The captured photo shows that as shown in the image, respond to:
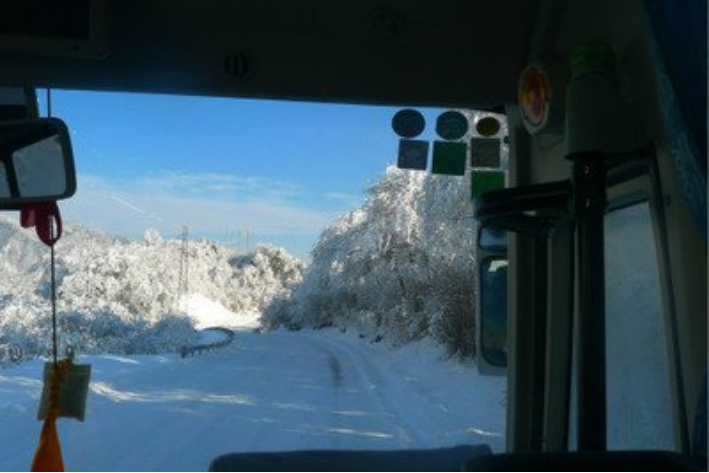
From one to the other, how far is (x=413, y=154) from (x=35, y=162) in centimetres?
151

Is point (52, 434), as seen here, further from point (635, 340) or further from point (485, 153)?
point (485, 153)

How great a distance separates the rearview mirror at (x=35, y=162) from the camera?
2.82 m

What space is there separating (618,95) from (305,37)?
1283 millimetres

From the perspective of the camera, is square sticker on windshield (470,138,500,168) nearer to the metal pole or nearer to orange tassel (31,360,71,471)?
the metal pole

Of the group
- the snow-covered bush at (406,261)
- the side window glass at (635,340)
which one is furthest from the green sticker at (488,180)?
the snow-covered bush at (406,261)

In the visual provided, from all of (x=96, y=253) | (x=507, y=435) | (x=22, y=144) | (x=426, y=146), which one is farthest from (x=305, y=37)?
(x=96, y=253)

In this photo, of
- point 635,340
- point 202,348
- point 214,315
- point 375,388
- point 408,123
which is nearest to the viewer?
point 635,340

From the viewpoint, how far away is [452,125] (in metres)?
3.55

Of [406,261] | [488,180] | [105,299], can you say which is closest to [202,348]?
[406,261]

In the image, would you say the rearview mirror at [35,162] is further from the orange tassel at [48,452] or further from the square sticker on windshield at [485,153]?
the square sticker on windshield at [485,153]

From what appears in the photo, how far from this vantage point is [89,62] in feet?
9.79

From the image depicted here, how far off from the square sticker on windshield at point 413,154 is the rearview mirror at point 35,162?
135 centimetres

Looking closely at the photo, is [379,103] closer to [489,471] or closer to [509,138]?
[509,138]

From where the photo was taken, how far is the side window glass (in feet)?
7.63
